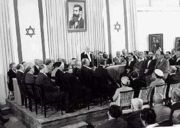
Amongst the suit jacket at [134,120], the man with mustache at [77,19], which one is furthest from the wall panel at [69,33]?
the suit jacket at [134,120]

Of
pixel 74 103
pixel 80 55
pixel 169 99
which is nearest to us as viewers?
pixel 169 99

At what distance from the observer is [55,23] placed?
11.6 m

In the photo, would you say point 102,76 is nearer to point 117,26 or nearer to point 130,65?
point 130,65

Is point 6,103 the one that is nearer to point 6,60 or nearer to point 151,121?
point 6,60

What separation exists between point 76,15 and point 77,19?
185 millimetres

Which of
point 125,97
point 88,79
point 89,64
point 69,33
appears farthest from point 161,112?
point 69,33

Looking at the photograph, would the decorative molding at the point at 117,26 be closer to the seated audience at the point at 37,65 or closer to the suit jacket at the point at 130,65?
the suit jacket at the point at 130,65

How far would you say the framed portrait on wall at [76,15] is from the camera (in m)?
11.9

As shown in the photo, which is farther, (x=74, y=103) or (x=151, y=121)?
(x=74, y=103)

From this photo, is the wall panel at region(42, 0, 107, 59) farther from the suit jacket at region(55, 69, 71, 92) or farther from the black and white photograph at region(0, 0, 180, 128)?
the suit jacket at region(55, 69, 71, 92)

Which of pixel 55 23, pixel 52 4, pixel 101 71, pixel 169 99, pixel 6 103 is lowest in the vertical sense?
pixel 6 103

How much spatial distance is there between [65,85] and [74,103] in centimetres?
64

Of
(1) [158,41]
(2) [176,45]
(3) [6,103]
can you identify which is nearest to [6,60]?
(3) [6,103]

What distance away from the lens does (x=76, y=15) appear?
474 inches
